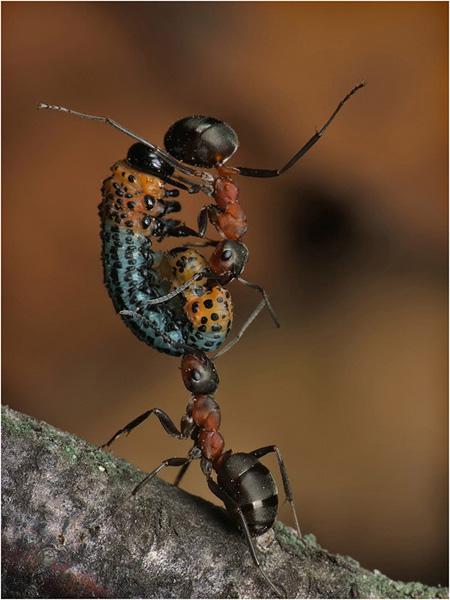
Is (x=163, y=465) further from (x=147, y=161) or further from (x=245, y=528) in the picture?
(x=147, y=161)

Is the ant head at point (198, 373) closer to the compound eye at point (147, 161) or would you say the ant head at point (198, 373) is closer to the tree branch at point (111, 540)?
the tree branch at point (111, 540)

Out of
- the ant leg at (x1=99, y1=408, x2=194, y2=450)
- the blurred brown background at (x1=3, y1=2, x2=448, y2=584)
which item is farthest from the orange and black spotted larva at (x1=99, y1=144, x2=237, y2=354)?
the blurred brown background at (x1=3, y1=2, x2=448, y2=584)

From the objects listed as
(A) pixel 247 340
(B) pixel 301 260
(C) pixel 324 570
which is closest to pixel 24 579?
(C) pixel 324 570

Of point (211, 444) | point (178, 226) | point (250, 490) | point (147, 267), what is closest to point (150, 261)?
point (147, 267)

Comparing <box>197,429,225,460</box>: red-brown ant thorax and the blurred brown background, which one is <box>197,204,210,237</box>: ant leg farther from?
the blurred brown background

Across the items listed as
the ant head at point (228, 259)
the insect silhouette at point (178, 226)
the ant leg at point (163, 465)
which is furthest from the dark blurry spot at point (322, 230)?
the ant leg at point (163, 465)
